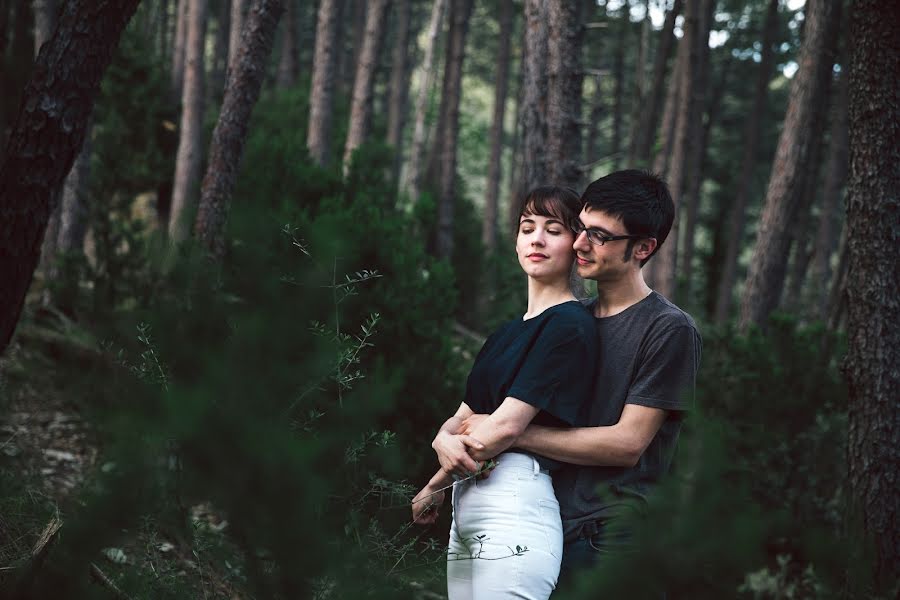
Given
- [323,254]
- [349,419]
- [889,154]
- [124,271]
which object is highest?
[889,154]

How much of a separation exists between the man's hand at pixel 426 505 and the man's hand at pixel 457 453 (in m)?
0.09

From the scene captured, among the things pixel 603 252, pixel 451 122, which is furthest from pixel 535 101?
pixel 451 122

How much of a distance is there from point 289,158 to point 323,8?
317 inches

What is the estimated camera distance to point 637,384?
2.31 meters

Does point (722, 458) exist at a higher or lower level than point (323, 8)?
lower

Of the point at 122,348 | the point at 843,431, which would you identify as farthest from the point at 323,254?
the point at 843,431

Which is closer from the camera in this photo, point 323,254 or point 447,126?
point 323,254

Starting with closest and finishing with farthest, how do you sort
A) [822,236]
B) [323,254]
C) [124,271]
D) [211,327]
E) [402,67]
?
[211,327], [323,254], [124,271], [822,236], [402,67]

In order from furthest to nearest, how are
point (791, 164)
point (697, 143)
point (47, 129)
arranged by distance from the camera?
point (697, 143) < point (791, 164) < point (47, 129)

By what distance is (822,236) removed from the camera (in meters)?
17.3

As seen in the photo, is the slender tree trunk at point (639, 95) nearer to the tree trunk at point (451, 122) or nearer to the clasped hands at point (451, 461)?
the tree trunk at point (451, 122)

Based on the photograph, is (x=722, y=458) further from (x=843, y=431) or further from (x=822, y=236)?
(x=822, y=236)

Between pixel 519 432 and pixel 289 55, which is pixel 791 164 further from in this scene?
pixel 289 55

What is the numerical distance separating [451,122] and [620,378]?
16188 mm
